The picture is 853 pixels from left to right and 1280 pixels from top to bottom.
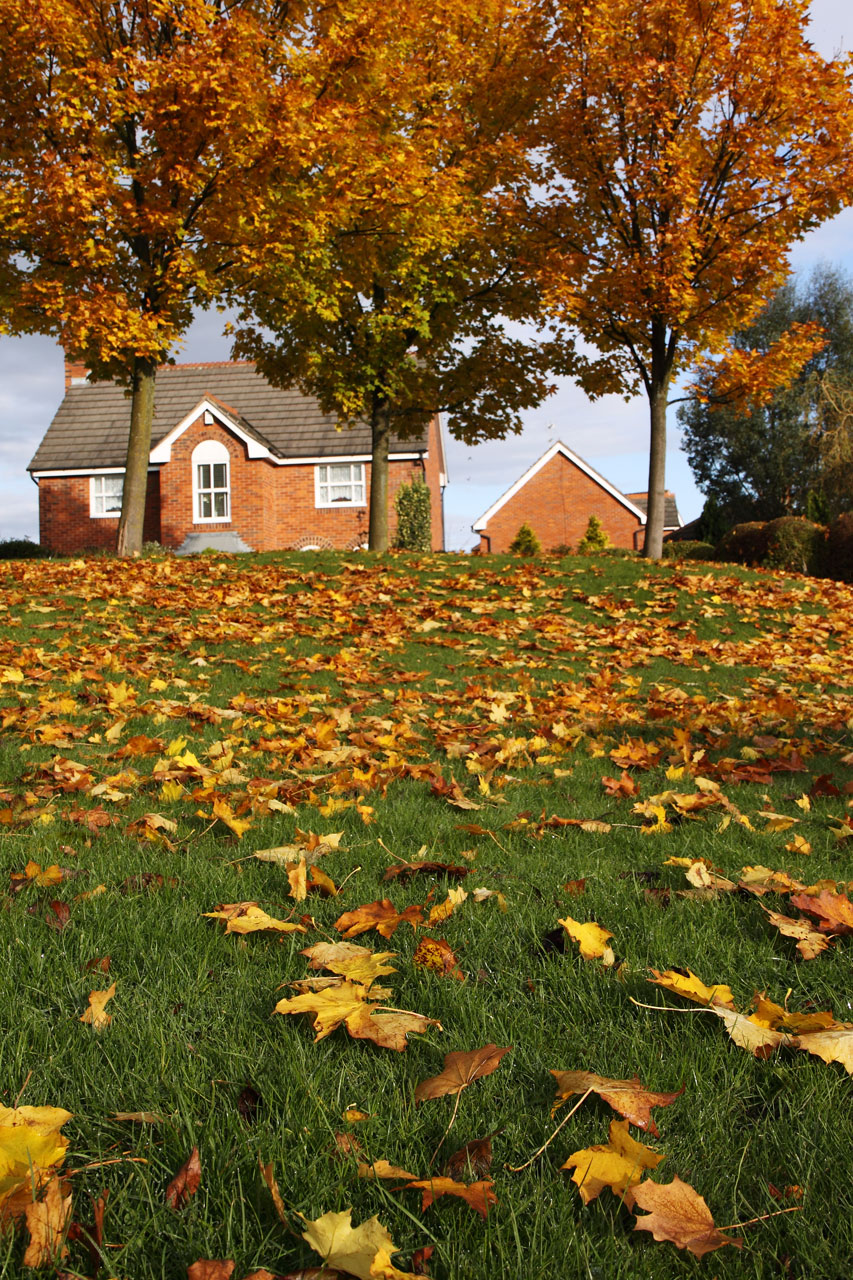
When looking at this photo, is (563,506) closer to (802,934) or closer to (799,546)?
(799,546)

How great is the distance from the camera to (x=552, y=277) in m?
15.1

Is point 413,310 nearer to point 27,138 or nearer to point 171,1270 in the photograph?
point 27,138

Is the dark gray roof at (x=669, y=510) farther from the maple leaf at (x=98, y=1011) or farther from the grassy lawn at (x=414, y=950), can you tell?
the maple leaf at (x=98, y=1011)

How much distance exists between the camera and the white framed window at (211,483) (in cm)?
2712

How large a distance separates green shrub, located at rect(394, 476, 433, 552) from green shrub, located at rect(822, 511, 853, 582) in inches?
418

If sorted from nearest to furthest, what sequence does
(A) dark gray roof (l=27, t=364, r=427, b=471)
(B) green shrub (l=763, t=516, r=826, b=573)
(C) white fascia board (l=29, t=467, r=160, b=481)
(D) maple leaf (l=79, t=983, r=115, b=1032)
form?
(D) maple leaf (l=79, t=983, r=115, b=1032)
(B) green shrub (l=763, t=516, r=826, b=573)
(A) dark gray roof (l=27, t=364, r=427, b=471)
(C) white fascia board (l=29, t=467, r=160, b=481)

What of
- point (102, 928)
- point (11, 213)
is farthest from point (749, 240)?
point (102, 928)

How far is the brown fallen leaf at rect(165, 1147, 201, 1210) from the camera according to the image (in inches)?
57.9

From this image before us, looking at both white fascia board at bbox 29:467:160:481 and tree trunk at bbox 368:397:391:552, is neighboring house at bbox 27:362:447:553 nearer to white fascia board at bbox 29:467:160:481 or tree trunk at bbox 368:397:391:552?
white fascia board at bbox 29:467:160:481

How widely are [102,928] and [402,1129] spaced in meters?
1.23

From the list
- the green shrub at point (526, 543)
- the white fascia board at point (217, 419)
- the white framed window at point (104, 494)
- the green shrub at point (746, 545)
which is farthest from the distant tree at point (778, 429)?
the white framed window at point (104, 494)

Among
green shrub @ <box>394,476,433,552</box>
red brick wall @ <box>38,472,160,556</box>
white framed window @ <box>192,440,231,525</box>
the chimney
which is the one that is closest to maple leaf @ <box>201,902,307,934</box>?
green shrub @ <box>394,476,433,552</box>

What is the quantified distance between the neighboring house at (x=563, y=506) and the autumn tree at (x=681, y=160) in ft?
68.5

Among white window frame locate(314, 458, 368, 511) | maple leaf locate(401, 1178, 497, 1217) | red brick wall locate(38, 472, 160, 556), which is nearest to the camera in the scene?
maple leaf locate(401, 1178, 497, 1217)
